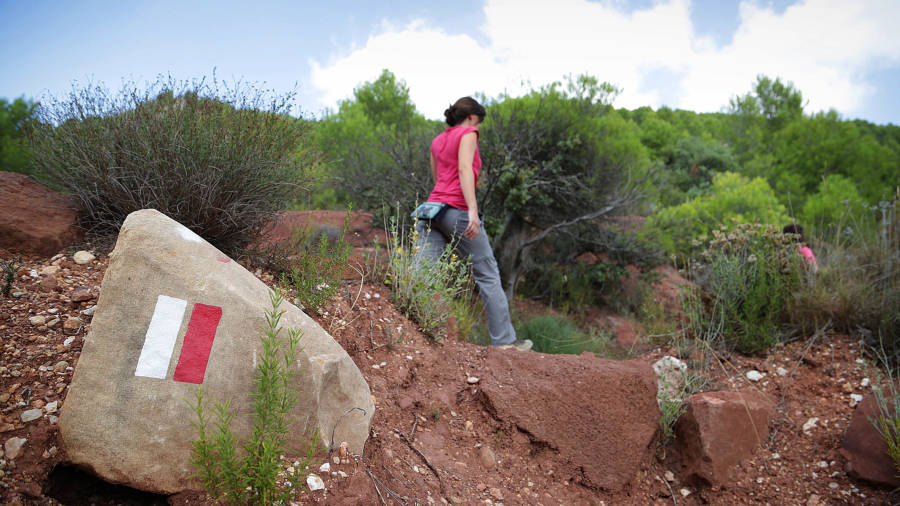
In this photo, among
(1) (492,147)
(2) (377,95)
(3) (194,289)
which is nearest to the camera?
(3) (194,289)

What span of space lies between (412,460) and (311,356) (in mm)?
727

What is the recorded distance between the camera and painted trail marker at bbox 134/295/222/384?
185cm

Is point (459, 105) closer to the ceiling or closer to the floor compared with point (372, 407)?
closer to the ceiling

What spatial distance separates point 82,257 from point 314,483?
Answer: 6.58ft

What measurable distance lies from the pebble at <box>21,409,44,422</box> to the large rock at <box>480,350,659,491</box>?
203 cm

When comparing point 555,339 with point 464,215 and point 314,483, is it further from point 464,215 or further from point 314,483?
point 314,483

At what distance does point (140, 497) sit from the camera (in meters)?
1.85

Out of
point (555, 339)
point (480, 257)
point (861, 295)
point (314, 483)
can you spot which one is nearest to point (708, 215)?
point (861, 295)

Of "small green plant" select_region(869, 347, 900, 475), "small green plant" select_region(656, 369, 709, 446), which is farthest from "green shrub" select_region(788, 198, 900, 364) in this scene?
"small green plant" select_region(656, 369, 709, 446)

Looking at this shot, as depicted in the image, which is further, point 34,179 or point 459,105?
point 459,105

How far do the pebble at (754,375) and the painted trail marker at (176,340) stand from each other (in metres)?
3.83

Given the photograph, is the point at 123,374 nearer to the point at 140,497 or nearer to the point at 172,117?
the point at 140,497

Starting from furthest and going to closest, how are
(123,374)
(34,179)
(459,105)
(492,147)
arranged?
(492,147), (459,105), (34,179), (123,374)

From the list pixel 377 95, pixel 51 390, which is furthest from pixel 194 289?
pixel 377 95
